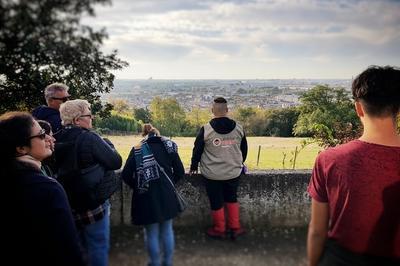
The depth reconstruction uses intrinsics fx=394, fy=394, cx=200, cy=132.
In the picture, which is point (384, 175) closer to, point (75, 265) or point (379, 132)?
point (379, 132)

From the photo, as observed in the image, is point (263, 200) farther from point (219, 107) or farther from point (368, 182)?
point (368, 182)

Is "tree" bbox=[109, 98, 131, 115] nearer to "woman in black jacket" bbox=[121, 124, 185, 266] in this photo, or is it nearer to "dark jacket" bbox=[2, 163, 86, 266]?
"woman in black jacket" bbox=[121, 124, 185, 266]

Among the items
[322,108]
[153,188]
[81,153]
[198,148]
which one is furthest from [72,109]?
[322,108]

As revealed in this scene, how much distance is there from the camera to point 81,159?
2957mm

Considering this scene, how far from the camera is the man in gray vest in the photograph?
4.25 m

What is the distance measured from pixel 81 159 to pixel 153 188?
759 mm

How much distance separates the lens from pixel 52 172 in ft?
10.2

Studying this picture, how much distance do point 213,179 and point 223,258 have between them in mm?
842

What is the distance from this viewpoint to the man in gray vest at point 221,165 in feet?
13.9

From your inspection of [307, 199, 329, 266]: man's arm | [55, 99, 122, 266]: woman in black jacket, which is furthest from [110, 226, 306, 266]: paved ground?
[307, 199, 329, 266]: man's arm

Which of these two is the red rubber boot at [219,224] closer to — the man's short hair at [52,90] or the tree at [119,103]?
the tree at [119,103]

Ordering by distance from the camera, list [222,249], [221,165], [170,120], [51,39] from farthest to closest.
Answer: [170,120] < [221,165] < [222,249] < [51,39]

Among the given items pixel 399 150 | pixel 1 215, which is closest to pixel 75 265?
pixel 1 215

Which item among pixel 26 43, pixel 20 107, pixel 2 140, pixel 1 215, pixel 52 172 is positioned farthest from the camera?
pixel 52 172
